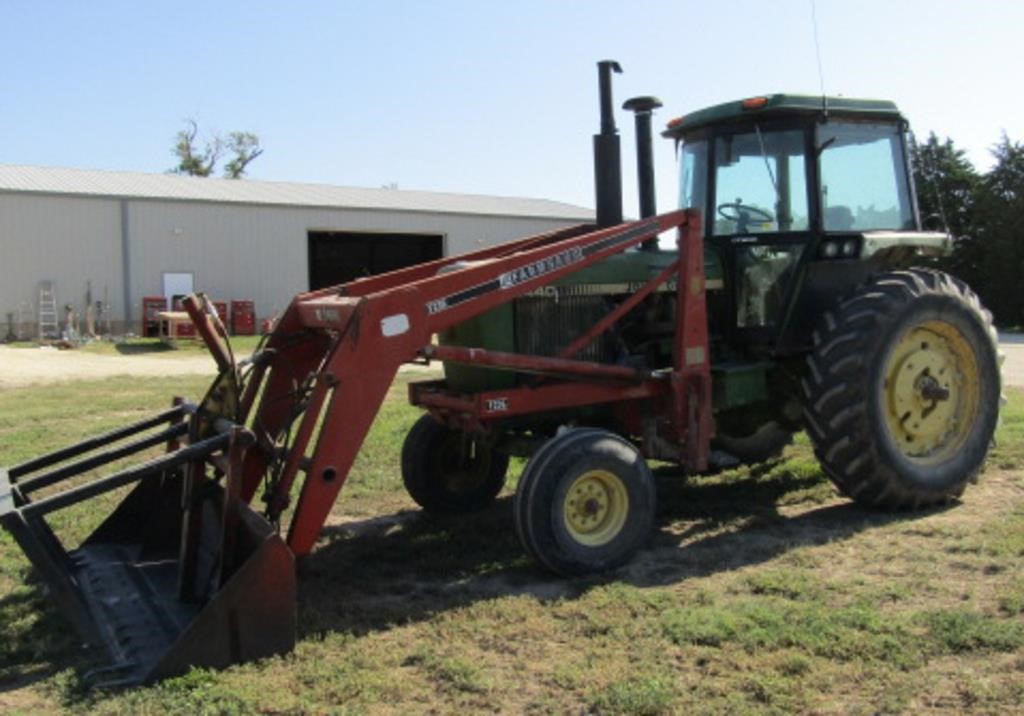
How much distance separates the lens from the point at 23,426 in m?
10.8

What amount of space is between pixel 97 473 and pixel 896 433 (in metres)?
5.98

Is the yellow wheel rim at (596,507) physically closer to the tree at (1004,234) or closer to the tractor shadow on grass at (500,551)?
the tractor shadow on grass at (500,551)

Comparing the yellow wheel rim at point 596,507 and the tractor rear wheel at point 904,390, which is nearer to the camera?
the yellow wheel rim at point 596,507

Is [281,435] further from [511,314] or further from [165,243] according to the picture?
[165,243]

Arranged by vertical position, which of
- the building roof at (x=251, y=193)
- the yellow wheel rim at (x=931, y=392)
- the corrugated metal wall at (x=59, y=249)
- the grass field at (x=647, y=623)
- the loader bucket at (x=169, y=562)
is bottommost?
the grass field at (x=647, y=623)

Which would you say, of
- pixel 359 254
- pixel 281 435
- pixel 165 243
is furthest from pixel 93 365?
pixel 359 254

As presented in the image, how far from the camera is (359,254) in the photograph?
37.2 m

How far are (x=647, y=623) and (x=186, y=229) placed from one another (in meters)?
26.2

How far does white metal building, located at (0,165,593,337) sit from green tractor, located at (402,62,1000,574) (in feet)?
75.4

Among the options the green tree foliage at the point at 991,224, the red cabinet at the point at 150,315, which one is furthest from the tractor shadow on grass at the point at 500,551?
the green tree foliage at the point at 991,224

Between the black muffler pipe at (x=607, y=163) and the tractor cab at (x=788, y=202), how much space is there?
0.53 meters

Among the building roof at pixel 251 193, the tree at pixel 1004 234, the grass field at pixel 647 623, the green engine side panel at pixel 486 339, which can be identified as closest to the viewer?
the grass field at pixel 647 623

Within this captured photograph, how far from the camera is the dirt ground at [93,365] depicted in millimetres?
16703

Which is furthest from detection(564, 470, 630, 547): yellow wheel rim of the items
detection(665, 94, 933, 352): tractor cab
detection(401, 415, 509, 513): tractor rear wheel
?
detection(665, 94, 933, 352): tractor cab
